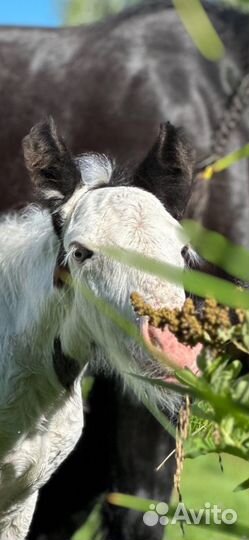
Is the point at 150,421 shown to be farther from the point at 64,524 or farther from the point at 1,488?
the point at 1,488

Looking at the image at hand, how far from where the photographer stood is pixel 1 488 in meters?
3.85

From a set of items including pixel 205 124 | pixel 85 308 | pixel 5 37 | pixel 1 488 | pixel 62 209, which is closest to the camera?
pixel 85 308

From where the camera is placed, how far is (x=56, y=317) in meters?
3.54

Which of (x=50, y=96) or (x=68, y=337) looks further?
(x=50, y=96)

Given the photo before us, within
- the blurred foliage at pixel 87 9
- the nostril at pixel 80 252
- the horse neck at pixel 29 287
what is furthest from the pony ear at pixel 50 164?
the blurred foliage at pixel 87 9

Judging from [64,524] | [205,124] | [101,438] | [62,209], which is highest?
[62,209]

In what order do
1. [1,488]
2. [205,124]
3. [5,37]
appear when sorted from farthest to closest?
[5,37] → [205,124] → [1,488]

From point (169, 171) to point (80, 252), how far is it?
54cm

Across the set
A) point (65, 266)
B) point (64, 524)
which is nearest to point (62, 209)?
point (65, 266)

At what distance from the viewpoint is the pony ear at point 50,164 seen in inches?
140

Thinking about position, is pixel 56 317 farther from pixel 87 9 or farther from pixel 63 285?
pixel 87 9

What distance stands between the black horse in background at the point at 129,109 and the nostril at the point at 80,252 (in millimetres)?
1624

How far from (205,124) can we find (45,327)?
5.85 feet

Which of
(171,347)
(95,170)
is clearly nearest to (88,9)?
(95,170)
